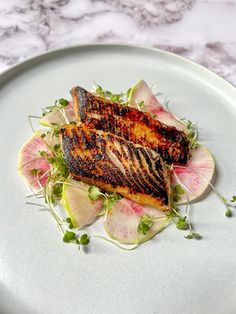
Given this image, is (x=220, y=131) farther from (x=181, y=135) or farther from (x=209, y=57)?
(x=209, y=57)

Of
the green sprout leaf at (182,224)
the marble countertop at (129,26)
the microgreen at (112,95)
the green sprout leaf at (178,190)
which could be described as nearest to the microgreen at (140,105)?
the microgreen at (112,95)

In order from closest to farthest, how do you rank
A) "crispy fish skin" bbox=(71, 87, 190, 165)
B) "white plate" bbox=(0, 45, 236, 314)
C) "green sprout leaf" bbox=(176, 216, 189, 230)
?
"white plate" bbox=(0, 45, 236, 314) < "green sprout leaf" bbox=(176, 216, 189, 230) < "crispy fish skin" bbox=(71, 87, 190, 165)

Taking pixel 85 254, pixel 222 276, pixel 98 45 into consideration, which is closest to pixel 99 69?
pixel 98 45

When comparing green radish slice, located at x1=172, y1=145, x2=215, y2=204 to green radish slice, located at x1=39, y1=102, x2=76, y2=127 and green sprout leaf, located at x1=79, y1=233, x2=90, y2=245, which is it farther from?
green radish slice, located at x1=39, y1=102, x2=76, y2=127

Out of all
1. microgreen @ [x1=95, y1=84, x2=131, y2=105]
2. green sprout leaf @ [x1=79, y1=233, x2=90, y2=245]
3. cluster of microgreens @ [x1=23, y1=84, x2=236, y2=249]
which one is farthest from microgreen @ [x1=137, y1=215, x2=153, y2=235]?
microgreen @ [x1=95, y1=84, x2=131, y2=105]

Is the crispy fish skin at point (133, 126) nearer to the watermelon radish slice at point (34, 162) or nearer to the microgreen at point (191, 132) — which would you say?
the microgreen at point (191, 132)

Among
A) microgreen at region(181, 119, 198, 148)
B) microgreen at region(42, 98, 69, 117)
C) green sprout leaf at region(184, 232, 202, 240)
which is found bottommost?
green sprout leaf at region(184, 232, 202, 240)

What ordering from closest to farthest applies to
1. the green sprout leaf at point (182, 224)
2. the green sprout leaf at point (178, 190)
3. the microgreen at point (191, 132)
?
the green sprout leaf at point (182, 224), the green sprout leaf at point (178, 190), the microgreen at point (191, 132)

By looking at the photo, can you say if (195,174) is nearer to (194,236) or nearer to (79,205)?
(194,236)
